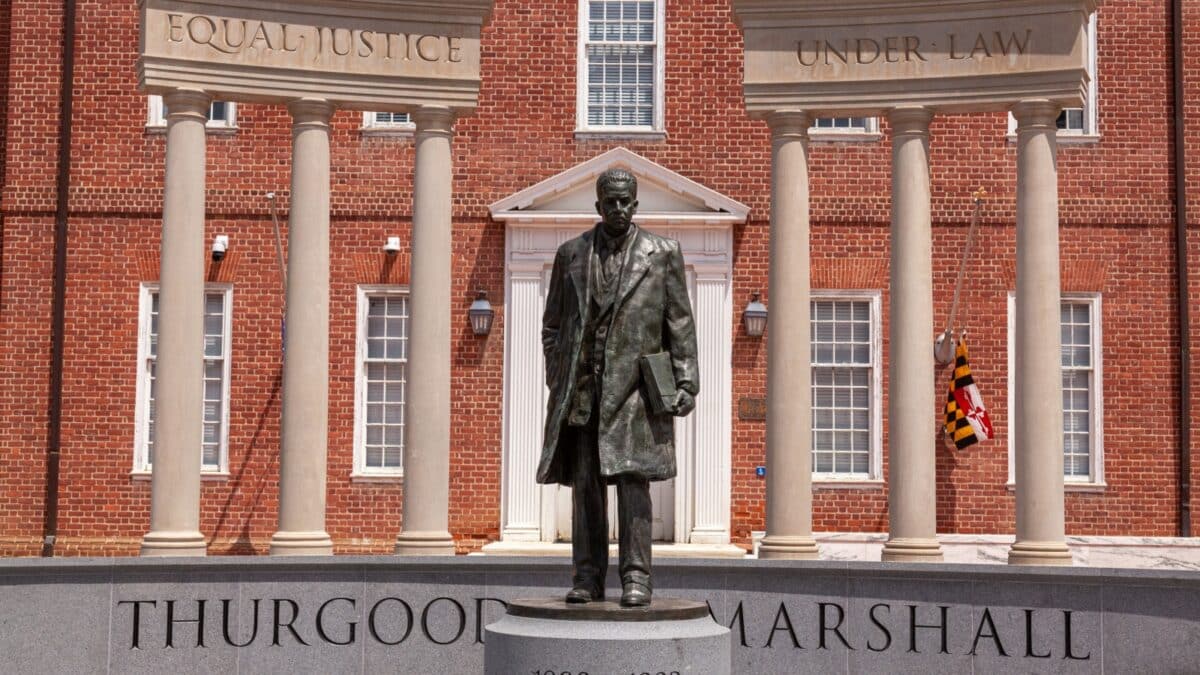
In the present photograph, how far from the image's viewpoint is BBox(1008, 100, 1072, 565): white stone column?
18.1 metres

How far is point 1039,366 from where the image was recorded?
18203 mm

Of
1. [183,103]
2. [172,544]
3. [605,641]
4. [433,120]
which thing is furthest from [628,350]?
[183,103]

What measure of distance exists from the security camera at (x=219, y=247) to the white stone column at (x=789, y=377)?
826 cm

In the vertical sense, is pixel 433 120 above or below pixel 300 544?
above

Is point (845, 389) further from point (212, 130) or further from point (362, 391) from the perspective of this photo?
point (212, 130)

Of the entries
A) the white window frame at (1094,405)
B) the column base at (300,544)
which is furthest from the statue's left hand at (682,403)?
the white window frame at (1094,405)

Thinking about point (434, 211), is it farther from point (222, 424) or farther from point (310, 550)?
point (222, 424)

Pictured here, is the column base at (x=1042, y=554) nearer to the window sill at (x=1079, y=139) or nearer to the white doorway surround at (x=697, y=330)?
the white doorway surround at (x=697, y=330)

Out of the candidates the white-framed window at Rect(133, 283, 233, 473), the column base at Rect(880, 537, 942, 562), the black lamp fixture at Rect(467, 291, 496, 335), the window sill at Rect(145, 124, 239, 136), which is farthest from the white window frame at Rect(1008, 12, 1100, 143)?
the white-framed window at Rect(133, 283, 233, 473)

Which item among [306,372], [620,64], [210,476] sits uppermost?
[620,64]

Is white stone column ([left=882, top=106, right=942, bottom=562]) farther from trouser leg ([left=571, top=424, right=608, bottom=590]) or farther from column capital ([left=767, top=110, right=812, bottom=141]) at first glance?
trouser leg ([left=571, top=424, right=608, bottom=590])

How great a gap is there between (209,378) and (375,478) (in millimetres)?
2609

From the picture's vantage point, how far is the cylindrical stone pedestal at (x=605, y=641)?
9.48 m

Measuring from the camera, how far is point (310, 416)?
1873 cm
